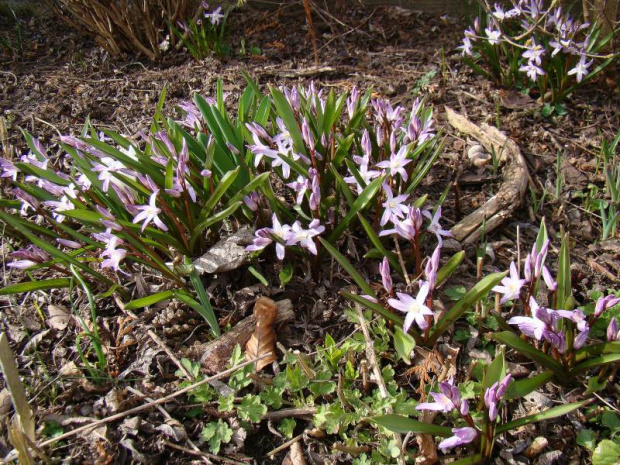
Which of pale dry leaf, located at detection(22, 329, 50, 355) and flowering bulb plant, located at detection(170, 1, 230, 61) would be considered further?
flowering bulb plant, located at detection(170, 1, 230, 61)

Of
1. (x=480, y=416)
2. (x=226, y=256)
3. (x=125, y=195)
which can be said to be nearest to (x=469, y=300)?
(x=480, y=416)

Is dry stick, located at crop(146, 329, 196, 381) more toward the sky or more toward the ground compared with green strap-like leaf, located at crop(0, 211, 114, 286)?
more toward the ground

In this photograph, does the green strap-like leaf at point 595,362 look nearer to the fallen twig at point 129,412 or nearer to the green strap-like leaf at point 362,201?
the green strap-like leaf at point 362,201

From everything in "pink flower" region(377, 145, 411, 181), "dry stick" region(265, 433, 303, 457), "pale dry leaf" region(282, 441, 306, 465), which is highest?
"pink flower" region(377, 145, 411, 181)

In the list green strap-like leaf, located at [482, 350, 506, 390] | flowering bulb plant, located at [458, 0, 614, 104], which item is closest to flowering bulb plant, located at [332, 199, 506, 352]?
green strap-like leaf, located at [482, 350, 506, 390]

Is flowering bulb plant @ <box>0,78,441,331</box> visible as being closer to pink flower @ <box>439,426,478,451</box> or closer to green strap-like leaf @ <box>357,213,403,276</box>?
green strap-like leaf @ <box>357,213,403,276</box>

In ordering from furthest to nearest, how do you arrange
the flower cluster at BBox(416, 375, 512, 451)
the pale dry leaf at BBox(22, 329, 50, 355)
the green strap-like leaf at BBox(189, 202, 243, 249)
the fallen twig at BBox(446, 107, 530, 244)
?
1. the fallen twig at BBox(446, 107, 530, 244)
2. the pale dry leaf at BBox(22, 329, 50, 355)
3. the green strap-like leaf at BBox(189, 202, 243, 249)
4. the flower cluster at BBox(416, 375, 512, 451)

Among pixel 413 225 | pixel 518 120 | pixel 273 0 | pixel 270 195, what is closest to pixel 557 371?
pixel 413 225
